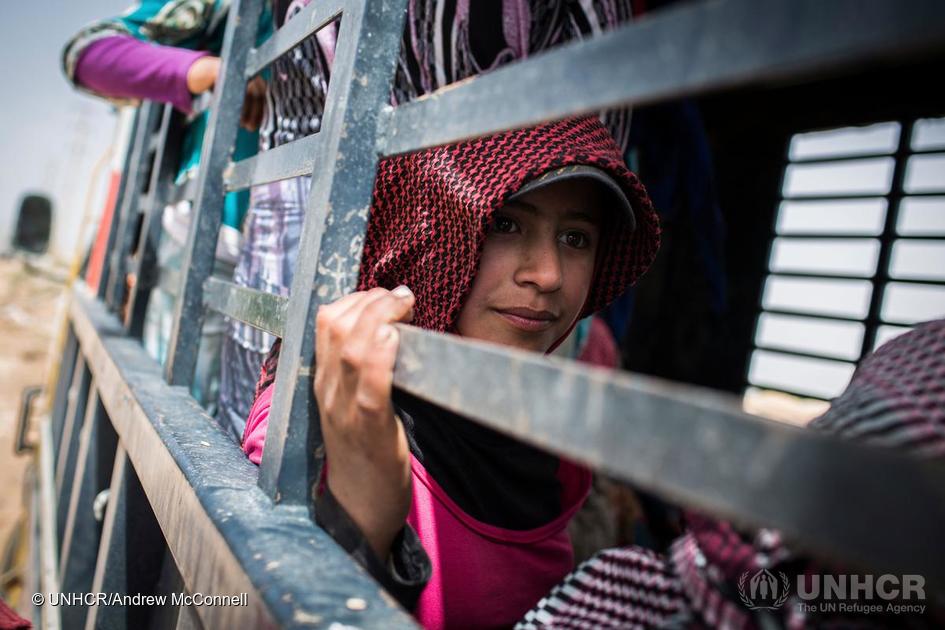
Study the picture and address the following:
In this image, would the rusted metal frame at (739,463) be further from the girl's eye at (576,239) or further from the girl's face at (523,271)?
the girl's eye at (576,239)

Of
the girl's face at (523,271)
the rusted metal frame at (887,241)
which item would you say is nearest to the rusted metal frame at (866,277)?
the rusted metal frame at (887,241)

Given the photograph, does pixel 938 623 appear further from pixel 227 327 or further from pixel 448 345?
pixel 227 327

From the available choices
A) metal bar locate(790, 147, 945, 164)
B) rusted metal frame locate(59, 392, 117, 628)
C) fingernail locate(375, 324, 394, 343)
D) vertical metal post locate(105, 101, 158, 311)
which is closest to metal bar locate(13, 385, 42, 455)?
vertical metal post locate(105, 101, 158, 311)

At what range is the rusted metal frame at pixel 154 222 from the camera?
7.62 ft

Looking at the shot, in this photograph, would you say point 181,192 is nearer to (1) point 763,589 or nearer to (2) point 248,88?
(2) point 248,88

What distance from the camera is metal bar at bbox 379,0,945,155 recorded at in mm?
348

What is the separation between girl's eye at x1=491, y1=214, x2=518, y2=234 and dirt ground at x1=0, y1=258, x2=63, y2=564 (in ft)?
19.8

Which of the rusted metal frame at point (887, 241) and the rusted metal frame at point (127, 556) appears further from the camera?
the rusted metal frame at point (887, 241)

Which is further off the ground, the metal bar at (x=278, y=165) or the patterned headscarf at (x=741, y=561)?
the metal bar at (x=278, y=165)

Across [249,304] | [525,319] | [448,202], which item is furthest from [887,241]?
[249,304]

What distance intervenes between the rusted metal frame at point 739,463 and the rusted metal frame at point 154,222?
2.15 metres

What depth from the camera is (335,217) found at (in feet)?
2.86

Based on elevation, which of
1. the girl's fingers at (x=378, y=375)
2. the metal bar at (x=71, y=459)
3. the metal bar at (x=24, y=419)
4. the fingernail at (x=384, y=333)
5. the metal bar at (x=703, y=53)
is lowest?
the metal bar at (x=24, y=419)

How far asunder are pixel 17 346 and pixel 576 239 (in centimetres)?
1633
